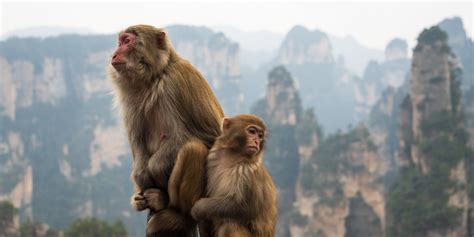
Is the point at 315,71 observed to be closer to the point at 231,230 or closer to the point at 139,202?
the point at 139,202

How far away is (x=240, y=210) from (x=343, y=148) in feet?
104

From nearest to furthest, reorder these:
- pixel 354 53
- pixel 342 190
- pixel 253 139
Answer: pixel 253 139 → pixel 342 190 → pixel 354 53

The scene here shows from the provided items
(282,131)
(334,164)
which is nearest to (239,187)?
(334,164)

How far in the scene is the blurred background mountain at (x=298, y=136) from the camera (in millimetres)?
27906

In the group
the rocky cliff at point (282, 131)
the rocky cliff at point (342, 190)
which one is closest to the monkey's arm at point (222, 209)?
the rocky cliff at point (342, 190)

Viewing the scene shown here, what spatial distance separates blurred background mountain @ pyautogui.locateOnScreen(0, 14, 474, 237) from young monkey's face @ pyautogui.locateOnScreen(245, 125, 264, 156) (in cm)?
137

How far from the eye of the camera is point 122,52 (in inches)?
133

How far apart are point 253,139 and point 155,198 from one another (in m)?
0.61

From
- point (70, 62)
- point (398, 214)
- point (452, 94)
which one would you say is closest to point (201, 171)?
point (398, 214)

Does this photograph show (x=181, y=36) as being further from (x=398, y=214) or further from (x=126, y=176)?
(x=398, y=214)

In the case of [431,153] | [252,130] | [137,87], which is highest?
[137,87]

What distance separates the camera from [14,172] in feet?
155

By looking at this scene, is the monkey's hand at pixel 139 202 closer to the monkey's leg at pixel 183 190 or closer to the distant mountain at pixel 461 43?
the monkey's leg at pixel 183 190

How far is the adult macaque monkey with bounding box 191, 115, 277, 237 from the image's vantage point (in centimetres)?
317
